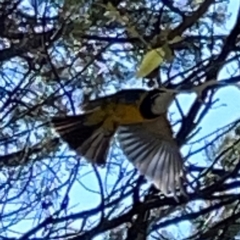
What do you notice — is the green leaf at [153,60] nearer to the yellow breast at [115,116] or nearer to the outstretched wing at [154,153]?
the outstretched wing at [154,153]

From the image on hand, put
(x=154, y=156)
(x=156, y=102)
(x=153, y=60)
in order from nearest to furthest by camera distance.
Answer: (x=153, y=60), (x=156, y=102), (x=154, y=156)

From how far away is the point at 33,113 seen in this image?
1125 mm

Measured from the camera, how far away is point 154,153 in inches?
51.4

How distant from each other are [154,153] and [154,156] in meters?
0.02

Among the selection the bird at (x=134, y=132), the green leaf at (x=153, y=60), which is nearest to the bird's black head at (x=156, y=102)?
the bird at (x=134, y=132)

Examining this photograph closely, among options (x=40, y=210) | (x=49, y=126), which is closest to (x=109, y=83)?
(x=49, y=126)

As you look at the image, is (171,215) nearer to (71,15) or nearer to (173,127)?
(173,127)

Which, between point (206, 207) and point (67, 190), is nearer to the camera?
point (67, 190)

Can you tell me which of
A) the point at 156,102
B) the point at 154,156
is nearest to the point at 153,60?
the point at 156,102

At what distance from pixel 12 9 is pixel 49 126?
7.3 inches

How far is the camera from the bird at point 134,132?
3.70ft

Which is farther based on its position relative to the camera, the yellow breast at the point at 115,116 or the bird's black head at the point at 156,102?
the yellow breast at the point at 115,116

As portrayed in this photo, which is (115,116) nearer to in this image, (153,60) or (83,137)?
(83,137)

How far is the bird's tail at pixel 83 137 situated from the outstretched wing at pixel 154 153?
0.03 m
